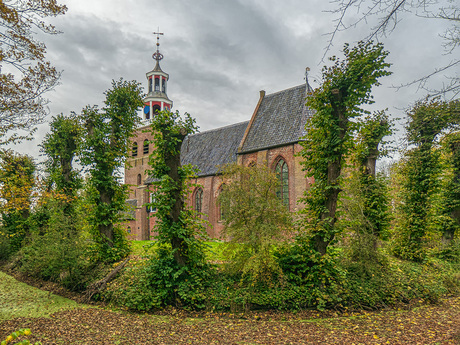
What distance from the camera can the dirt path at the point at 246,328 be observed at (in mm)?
7418

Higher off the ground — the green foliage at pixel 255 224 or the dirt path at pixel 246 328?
the green foliage at pixel 255 224

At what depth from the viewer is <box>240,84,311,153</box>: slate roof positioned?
23969 millimetres

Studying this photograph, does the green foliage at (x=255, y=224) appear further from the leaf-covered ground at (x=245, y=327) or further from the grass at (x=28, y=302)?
the grass at (x=28, y=302)

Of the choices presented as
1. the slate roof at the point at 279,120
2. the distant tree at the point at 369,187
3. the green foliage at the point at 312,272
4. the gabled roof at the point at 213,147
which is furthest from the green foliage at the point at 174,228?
the gabled roof at the point at 213,147

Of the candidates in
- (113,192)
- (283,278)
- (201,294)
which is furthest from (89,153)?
(283,278)

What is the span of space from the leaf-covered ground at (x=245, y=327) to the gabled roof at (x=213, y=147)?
19517 millimetres

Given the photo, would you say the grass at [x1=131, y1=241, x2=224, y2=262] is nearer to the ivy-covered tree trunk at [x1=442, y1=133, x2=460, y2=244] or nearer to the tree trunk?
the tree trunk

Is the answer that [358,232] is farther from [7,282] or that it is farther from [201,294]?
[7,282]

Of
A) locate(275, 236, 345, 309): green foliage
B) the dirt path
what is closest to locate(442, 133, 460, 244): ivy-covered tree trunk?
the dirt path

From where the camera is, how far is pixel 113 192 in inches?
561

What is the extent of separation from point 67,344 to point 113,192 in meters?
7.75

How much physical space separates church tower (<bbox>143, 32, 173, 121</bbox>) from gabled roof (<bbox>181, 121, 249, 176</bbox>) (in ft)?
20.5

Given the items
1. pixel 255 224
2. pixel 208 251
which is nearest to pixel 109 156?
pixel 208 251

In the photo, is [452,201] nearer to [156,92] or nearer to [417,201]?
[417,201]
